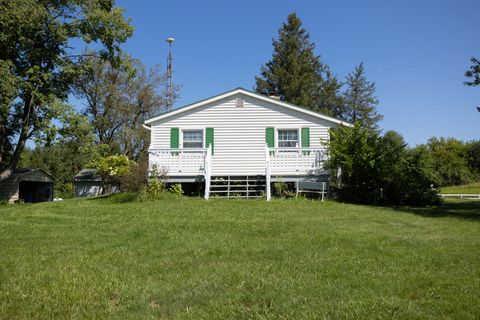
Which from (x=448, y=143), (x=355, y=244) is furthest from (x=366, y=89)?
(x=355, y=244)

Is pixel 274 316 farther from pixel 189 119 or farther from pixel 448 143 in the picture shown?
pixel 448 143

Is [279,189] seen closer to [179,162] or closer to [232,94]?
[179,162]

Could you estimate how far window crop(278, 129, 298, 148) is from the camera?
1867 centimetres

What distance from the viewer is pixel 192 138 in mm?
→ 18766

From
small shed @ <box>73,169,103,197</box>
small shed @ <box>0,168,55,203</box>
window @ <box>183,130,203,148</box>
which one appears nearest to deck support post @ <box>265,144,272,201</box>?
window @ <box>183,130,203,148</box>

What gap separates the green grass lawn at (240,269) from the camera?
4129 mm

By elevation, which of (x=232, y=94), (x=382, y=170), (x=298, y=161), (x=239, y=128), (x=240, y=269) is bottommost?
(x=240, y=269)

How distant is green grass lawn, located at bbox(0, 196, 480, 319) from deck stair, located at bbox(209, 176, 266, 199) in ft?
17.9

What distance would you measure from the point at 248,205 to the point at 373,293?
27.1 feet

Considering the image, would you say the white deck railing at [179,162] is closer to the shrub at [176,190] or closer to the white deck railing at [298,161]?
the shrub at [176,190]

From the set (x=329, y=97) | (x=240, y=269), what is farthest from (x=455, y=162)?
(x=240, y=269)

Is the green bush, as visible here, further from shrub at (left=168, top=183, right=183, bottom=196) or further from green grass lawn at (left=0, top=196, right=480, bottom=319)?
shrub at (left=168, top=183, right=183, bottom=196)

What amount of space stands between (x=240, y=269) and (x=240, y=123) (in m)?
13.6

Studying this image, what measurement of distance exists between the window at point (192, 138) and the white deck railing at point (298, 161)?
3675 mm
